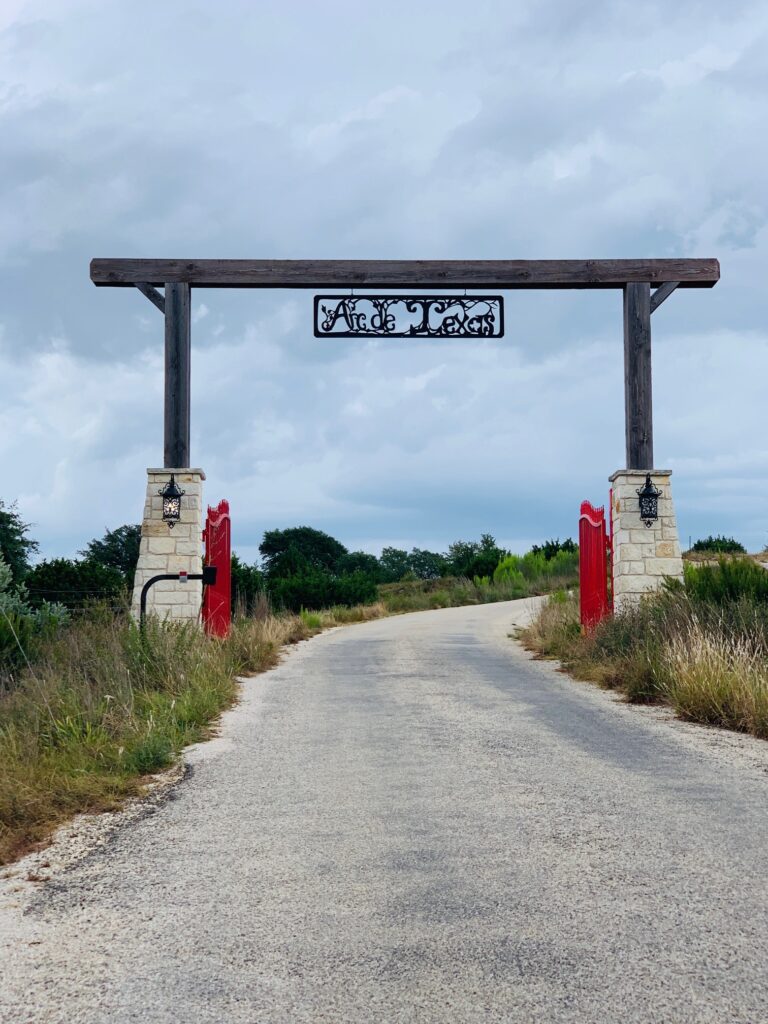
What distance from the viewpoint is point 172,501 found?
1491 cm

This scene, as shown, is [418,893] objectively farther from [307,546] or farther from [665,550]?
[307,546]

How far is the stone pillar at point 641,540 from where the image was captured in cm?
1492

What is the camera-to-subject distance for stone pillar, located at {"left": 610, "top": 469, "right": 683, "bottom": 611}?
1492 centimetres

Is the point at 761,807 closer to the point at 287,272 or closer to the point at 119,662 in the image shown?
the point at 119,662

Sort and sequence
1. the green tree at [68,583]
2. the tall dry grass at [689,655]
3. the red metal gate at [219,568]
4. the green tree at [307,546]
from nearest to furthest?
the tall dry grass at [689,655], the red metal gate at [219,568], the green tree at [68,583], the green tree at [307,546]


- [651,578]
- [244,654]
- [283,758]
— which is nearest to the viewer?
[283,758]

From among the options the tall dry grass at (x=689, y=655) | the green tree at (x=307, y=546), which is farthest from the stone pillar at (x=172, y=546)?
the green tree at (x=307, y=546)

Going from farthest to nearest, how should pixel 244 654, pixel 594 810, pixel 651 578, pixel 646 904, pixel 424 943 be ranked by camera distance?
1. pixel 651 578
2. pixel 244 654
3. pixel 594 810
4. pixel 646 904
5. pixel 424 943

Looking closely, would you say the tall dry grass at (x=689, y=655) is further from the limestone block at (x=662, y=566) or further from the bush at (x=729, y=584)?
the limestone block at (x=662, y=566)

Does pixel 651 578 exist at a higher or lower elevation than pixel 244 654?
higher

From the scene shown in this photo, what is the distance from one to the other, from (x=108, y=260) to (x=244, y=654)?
6.56 metres

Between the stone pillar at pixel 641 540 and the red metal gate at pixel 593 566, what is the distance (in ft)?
2.58

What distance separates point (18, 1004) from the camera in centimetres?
328

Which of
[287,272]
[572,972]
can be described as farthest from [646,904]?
[287,272]
